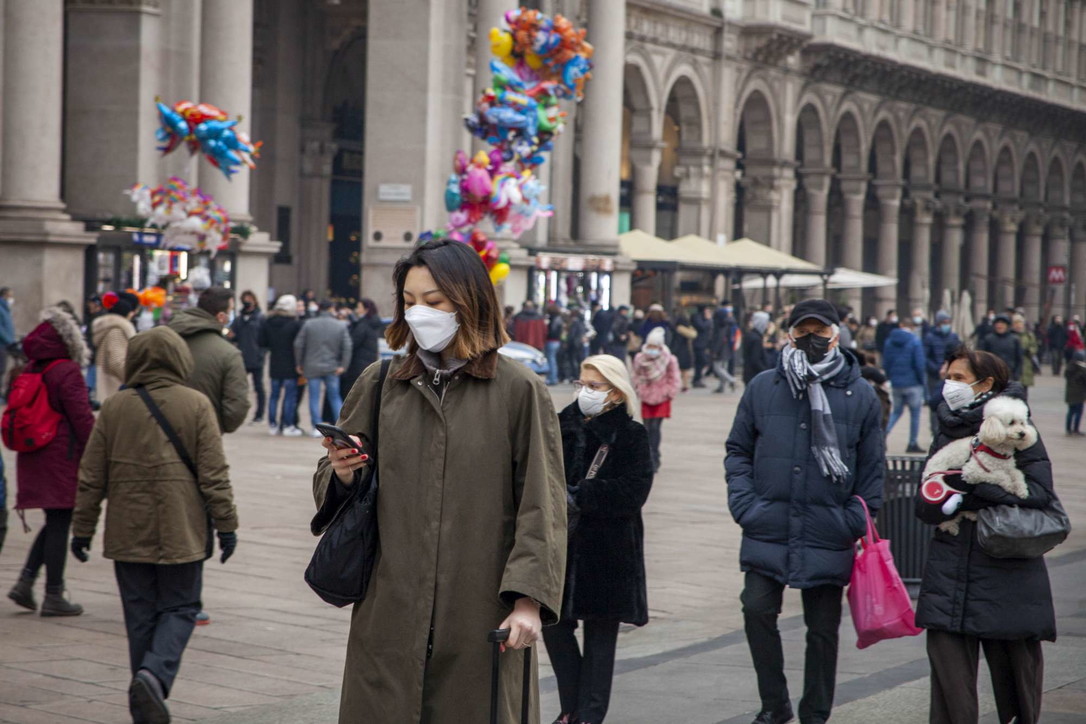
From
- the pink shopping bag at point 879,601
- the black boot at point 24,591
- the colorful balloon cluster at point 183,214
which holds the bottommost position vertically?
the black boot at point 24,591

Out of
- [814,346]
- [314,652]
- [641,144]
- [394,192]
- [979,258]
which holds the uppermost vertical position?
[641,144]

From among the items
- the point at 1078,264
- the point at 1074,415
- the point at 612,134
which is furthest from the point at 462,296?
the point at 1078,264

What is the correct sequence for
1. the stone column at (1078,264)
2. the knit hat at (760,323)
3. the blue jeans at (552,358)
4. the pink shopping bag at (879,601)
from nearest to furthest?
1. the pink shopping bag at (879,601)
2. the knit hat at (760,323)
3. the blue jeans at (552,358)
4. the stone column at (1078,264)

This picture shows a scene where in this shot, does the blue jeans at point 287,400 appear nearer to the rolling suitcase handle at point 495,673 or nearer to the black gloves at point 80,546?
the black gloves at point 80,546

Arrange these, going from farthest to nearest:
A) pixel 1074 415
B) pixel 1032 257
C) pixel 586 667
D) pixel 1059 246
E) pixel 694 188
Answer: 1. pixel 1059 246
2. pixel 1032 257
3. pixel 694 188
4. pixel 1074 415
5. pixel 586 667

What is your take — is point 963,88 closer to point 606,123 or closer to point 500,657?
point 606,123

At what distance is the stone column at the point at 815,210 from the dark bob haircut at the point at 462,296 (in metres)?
45.9

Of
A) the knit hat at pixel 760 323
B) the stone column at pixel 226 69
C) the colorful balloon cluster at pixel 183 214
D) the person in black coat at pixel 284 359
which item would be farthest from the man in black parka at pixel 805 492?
the stone column at pixel 226 69

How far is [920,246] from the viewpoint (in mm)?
56938

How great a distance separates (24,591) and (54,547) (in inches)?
13.1

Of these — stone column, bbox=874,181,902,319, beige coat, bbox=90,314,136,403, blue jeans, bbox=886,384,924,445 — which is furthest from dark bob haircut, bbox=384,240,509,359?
stone column, bbox=874,181,902,319

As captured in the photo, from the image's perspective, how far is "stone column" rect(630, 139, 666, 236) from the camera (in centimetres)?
4197

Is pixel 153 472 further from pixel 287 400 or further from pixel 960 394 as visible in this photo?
pixel 287 400

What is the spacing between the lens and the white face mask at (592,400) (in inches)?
273
